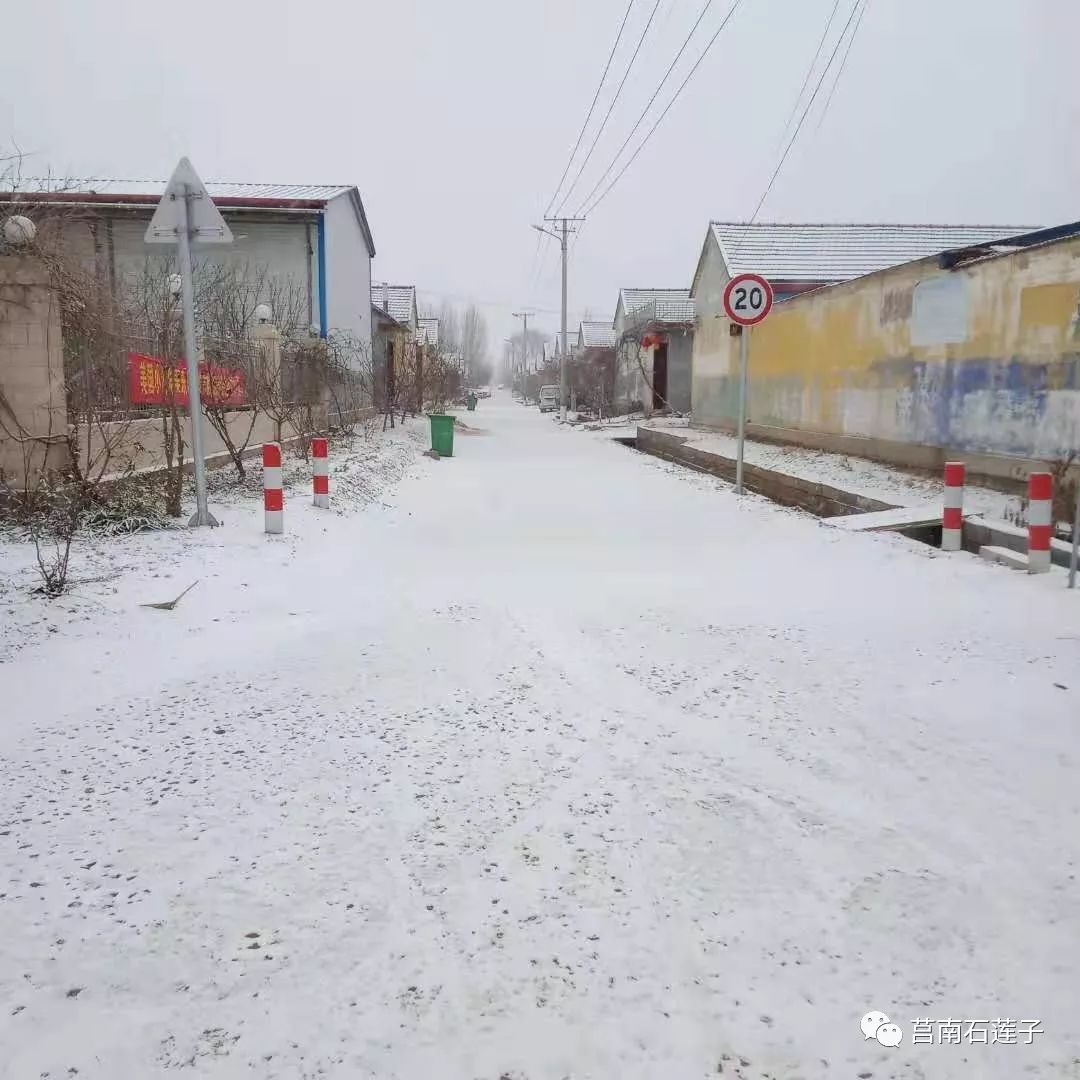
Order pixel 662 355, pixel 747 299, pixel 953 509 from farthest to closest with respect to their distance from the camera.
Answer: pixel 662 355 → pixel 747 299 → pixel 953 509

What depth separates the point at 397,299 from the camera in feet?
159

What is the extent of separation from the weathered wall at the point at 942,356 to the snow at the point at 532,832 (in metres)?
4.98

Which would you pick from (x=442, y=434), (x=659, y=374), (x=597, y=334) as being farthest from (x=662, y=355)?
(x=597, y=334)

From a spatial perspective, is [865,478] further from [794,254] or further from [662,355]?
[662,355]

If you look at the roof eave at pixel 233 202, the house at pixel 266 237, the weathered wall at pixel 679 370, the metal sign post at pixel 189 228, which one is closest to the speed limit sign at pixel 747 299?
the metal sign post at pixel 189 228

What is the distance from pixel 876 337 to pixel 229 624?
12.3 meters

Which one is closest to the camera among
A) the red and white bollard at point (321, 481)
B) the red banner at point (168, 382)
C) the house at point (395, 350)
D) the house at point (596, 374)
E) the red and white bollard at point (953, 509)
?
the red and white bollard at point (953, 509)

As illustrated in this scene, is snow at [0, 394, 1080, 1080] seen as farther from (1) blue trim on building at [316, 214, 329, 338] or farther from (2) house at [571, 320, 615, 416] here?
(2) house at [571, 320, 615, 416]

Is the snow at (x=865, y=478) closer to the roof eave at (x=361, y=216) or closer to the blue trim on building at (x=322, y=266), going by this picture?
the blue trim on building at (x=322, y=266)

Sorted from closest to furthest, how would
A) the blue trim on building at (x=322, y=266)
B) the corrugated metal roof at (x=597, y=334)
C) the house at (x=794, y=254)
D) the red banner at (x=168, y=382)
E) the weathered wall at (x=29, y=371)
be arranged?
1. the weathered wall at (x=29, y=371)
2. the red banner at (x=168, y=382)
3. the blue trim on building at (x=322, y=266)
4. the house at (x=794, y=254)
5. the corrugated metal roof at (x=597, y=334)

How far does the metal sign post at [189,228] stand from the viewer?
7020 mm

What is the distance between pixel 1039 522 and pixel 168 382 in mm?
7359

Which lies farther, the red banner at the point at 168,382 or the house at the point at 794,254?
the house at the point at 794,254

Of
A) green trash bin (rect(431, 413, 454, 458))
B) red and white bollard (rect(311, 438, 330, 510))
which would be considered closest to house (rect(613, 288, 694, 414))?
green trash bin (rect(431, 413, 454, 458))
